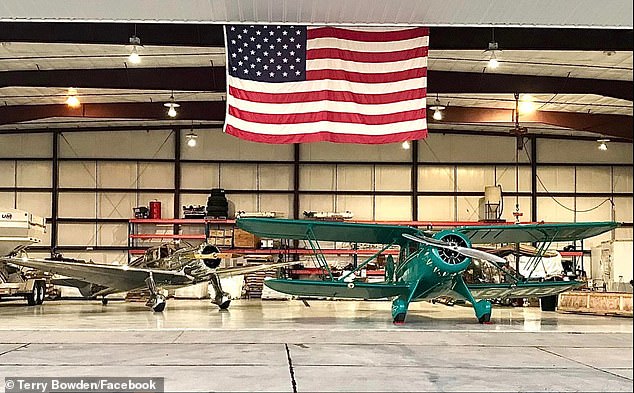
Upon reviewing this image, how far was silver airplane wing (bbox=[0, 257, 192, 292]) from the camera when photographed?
680 inches

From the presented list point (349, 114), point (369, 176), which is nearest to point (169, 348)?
point (349, 114)

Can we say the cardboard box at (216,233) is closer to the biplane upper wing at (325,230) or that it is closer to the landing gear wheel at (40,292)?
the landing gear wheel at (40,292)

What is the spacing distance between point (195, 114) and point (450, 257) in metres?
13.5

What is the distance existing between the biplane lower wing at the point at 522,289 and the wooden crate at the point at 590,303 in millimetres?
1189

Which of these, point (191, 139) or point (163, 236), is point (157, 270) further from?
point (191, 139)

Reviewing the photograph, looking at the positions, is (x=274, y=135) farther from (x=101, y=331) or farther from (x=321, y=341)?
(x=101, y=331)

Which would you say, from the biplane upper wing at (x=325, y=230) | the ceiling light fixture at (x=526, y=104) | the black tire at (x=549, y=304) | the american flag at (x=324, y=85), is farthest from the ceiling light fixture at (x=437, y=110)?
the american flag at (x=324, y=85)

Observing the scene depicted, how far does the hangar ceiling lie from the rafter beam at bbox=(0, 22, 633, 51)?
0.7 inches

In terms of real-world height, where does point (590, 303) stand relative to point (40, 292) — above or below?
above

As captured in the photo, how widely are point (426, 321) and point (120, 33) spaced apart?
794 cm

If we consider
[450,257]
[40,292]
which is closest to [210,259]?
[450,257]

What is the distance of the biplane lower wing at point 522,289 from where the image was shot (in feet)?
47.5

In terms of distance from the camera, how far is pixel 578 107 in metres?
24.3

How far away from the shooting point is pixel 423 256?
43.6ft
